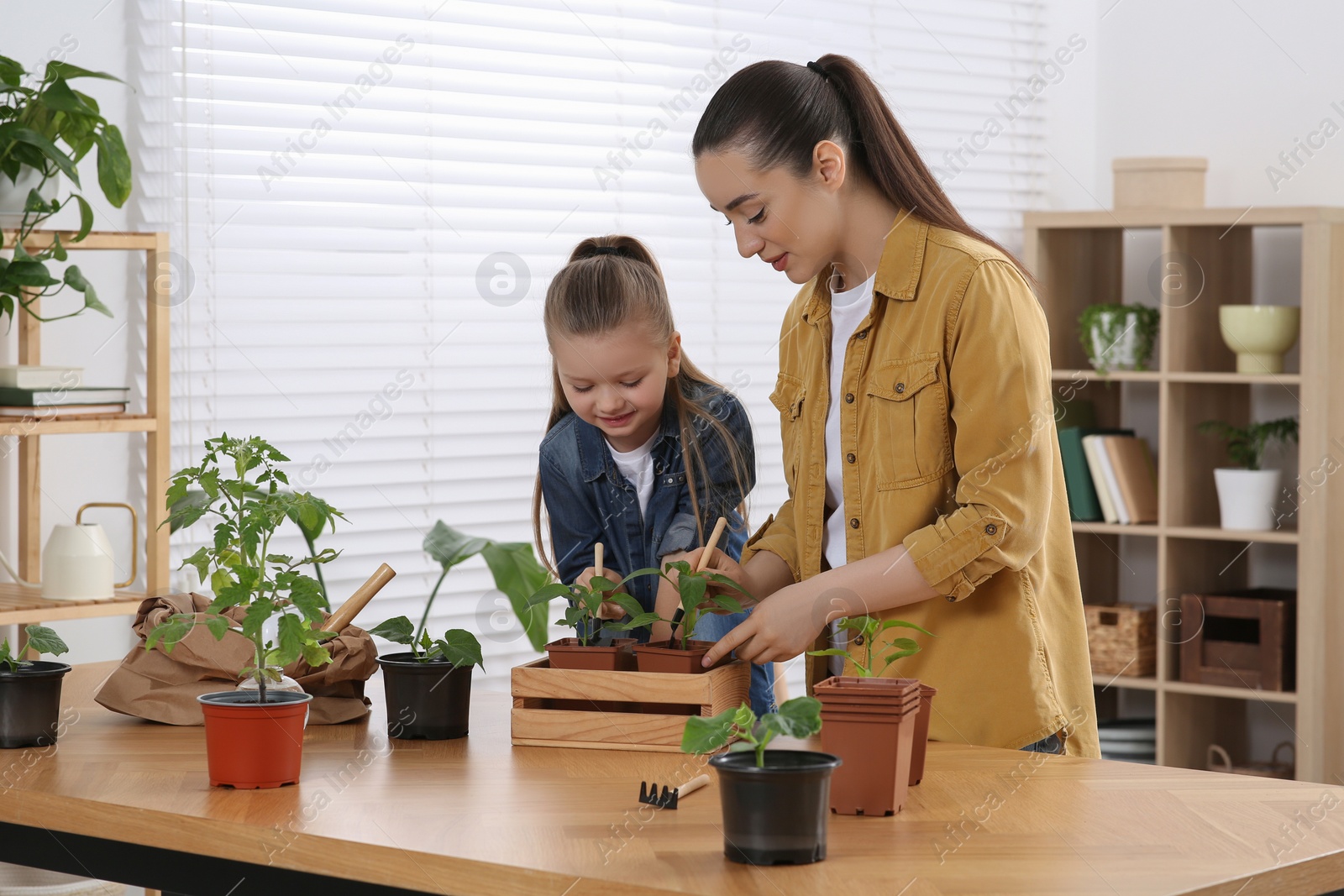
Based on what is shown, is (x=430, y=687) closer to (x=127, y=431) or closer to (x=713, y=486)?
(x=713, y=486)

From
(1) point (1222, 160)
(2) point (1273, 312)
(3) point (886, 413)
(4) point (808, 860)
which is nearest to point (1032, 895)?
(4) point (808, 860)

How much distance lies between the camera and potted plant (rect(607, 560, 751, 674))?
1607mm

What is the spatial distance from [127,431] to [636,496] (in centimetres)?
→ 111

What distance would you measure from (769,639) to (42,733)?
805mm

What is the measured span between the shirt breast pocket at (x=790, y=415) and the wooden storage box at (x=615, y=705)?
409 millimetres

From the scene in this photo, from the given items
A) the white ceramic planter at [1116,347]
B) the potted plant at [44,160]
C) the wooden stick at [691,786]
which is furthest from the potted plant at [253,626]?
the white ceramic planter at [1116,347]

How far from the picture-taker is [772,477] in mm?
4172

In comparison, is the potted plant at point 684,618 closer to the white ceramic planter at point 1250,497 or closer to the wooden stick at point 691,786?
the wooden stick at point 691,786

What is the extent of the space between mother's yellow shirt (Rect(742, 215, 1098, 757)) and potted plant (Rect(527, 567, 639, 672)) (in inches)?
13.5

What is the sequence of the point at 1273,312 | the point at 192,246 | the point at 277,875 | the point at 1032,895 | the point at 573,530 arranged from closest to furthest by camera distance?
1. the point at 1032,895
2. the point at 277,875
3. the point at 573,530
4. the point at 192,246
5. the point at 1273,312

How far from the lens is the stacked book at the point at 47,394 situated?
8.41 feet

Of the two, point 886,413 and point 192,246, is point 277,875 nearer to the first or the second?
point 886,413

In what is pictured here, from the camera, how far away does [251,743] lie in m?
1.42

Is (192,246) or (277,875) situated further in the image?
(192,246)
